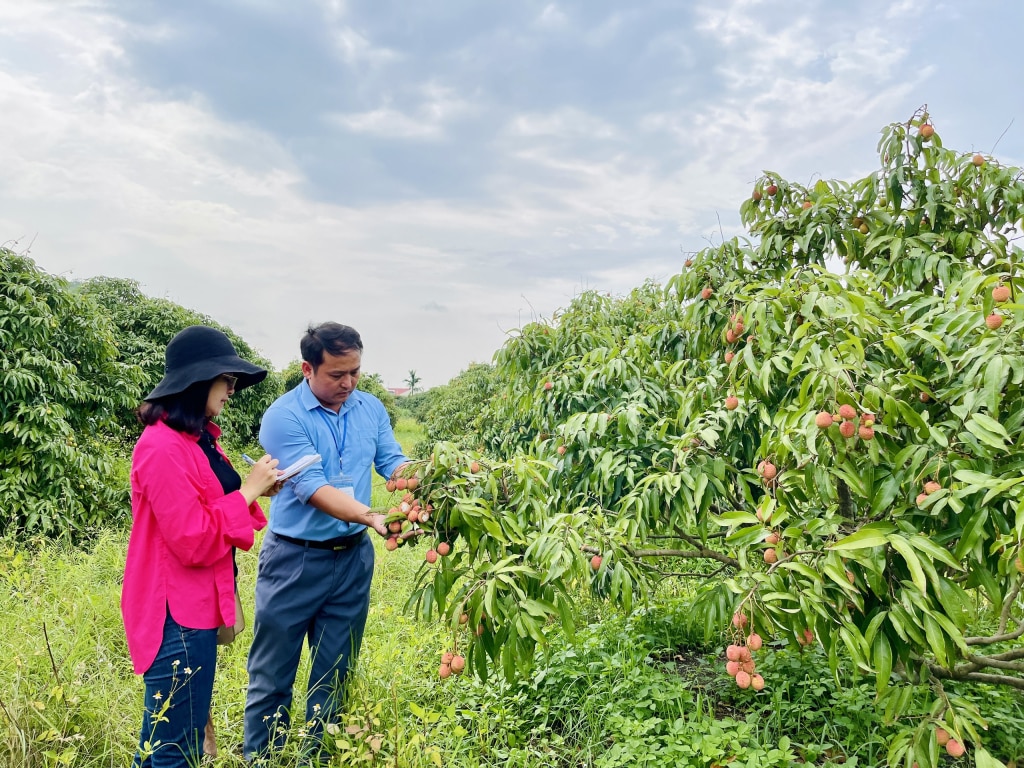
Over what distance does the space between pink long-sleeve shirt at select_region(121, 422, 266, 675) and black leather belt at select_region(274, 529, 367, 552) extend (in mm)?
303

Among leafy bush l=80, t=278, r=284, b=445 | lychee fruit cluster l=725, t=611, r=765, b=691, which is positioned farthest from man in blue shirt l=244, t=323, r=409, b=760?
leafy bush l=80, t=278, r=284, b=445

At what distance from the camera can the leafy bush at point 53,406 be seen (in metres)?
4.50

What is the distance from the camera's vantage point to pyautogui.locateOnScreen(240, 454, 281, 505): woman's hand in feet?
6.60

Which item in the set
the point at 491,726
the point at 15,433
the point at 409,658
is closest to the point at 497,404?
the point at 409,658

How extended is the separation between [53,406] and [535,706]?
409 cm

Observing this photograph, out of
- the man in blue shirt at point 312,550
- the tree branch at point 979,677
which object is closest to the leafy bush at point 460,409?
the man in blue shirt at point 312,550

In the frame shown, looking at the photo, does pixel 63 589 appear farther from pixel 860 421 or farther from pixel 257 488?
pixel 860 421

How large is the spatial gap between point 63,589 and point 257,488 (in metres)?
2.68

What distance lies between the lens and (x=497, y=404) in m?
4.54

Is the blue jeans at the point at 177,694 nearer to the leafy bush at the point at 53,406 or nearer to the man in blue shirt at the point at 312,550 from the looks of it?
the man in blue shirt at the point at 312,550

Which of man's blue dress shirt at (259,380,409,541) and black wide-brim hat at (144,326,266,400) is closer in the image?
black wide-brim hat at (144,326,266,400)

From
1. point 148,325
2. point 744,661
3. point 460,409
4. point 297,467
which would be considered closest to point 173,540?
point 297,467

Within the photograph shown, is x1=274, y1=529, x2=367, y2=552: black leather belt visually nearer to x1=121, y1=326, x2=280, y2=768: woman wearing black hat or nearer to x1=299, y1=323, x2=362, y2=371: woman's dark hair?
x1=121, y1=326, x2=280, y2=768: woman wearing black hat

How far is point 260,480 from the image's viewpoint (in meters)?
2.04
